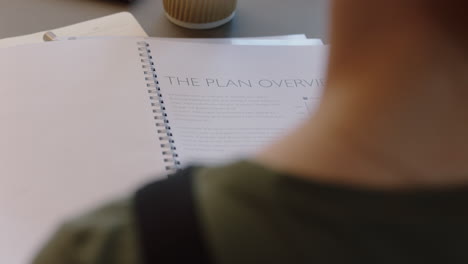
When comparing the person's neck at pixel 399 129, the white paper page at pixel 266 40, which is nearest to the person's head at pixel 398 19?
the person's neck at pixel 399 129

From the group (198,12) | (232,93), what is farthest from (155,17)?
(232,93)

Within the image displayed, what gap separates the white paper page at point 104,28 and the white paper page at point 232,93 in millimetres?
53

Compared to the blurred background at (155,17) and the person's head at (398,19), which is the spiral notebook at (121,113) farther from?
the person's head at (398,19)

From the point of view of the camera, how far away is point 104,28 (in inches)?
30.3

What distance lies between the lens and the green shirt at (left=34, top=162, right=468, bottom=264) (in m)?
0.25

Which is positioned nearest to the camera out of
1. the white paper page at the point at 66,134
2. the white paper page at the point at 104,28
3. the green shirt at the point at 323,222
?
the green shirt at the point at 323,222

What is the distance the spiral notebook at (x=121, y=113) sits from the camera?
556mm

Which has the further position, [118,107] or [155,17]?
[155,17]

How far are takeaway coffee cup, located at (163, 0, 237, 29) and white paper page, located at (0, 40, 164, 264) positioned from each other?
0.09 m

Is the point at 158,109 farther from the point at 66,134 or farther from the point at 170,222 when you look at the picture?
the point at 170,222

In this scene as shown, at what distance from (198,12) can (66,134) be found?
26cm

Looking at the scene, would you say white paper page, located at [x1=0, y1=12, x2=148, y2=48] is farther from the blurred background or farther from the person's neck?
the person's neck

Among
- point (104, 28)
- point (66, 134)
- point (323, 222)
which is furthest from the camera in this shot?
point (104, 28)

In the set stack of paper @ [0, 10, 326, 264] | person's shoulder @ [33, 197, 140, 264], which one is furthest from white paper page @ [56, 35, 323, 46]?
person's shoulder @ [33, 197, 140, 264]
